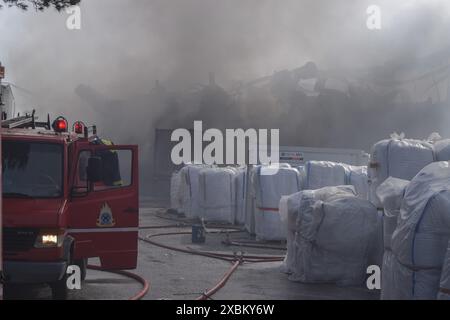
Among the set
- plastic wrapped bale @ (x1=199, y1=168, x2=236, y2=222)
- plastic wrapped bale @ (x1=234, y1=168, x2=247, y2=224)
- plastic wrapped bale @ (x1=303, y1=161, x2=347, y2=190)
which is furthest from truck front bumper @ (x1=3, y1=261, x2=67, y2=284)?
plastic wrapped bale @ (x1=199, y1=168, x2=236, y2=222)

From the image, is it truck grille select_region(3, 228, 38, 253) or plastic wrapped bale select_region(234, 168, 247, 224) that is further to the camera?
plastic wrapped bale select_region(234, 168, 247, 224)

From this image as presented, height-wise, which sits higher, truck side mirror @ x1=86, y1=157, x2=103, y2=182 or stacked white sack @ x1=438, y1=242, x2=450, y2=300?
truck side mirror @ x1=86, y1=157, x2=103, y2=182

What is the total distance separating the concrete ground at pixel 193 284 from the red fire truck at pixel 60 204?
764 mm

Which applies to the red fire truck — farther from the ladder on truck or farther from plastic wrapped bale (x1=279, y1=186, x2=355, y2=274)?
plastic wrapped bale (x1=279, y1=186, x2=355, y2=274)

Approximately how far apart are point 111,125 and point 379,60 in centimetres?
1364

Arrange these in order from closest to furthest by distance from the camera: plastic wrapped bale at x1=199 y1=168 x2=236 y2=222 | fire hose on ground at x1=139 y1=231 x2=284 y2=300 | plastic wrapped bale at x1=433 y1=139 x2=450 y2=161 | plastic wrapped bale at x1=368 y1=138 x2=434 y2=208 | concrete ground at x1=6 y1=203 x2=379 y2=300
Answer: concrete ground at x1=6 y1=203 x2=379 y2=300
plastic wrapped bale at x1=433 y1=139 x2=450 y2=161
plastic wrapped bale at x1=368 y1=138 x2=434 y2=208
fire hose on ground at x1=139 y1=231 x2=284 y2=300
plastic wrapped bale at x1=199 y1=168 x2=236 y2=222

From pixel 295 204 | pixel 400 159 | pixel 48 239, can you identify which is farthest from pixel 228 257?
pixel 48 239

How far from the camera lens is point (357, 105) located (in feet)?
122

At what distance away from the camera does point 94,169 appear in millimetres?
7578

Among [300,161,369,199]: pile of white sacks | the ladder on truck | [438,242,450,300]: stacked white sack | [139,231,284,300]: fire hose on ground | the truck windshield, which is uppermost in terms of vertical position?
the ladder on truck

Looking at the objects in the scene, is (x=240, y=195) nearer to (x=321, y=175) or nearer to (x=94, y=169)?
(x=321, y=175)

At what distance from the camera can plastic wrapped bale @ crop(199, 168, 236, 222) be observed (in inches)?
764

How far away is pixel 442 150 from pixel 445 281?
3.64 m

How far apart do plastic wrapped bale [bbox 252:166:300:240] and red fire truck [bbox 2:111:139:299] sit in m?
6.29
